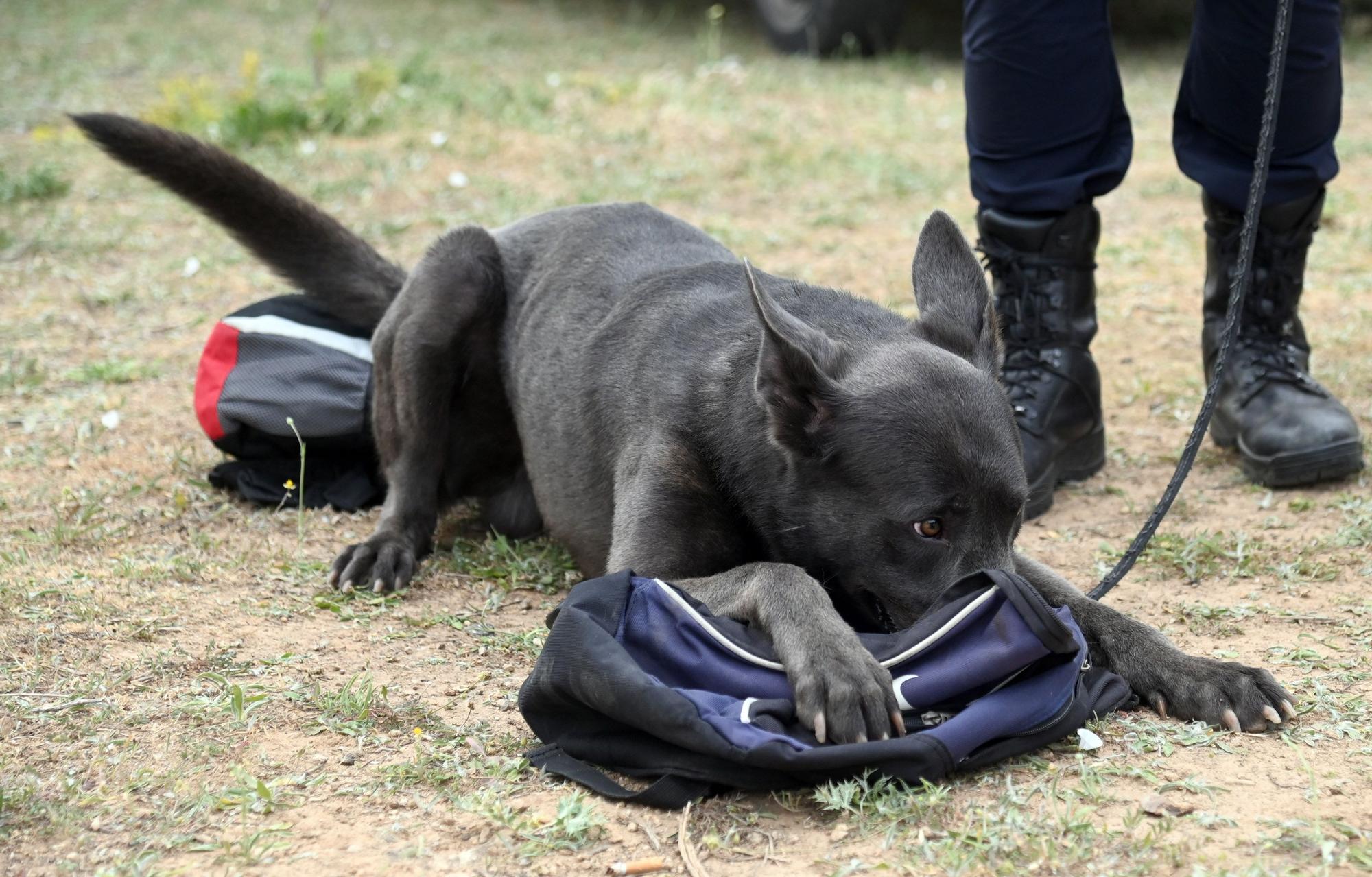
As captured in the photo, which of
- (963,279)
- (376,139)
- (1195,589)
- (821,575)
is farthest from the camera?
(376,139)

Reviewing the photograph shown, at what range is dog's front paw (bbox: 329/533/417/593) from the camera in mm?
3375

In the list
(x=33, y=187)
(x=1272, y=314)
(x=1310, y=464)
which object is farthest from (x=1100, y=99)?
(x=33, y=187)

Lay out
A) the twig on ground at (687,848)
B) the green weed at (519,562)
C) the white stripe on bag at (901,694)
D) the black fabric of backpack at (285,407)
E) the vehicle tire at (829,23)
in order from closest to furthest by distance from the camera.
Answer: the twig on ground at (687,848) → the white stripe on bag at (901,694) → the green weed at (519,562) → the black fabric of backpack at (285,407) → the vehicle tire at (829,23)

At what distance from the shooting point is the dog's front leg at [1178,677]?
241 centimetres

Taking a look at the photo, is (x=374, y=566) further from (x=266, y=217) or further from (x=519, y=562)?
(x=266, y=217)

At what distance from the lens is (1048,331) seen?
3.97 metres

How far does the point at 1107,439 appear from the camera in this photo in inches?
173

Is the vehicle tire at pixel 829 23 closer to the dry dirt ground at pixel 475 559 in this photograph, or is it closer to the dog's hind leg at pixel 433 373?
the dry dirt ground at pixel 475 559

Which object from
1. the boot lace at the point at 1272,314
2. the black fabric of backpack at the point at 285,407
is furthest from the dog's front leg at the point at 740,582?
the boot lace at the point at 1272,314

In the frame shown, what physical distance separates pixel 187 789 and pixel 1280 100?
3.23 metres

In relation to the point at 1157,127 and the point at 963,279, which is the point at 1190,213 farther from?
the point at 963,279

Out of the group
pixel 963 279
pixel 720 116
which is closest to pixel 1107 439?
pixel 963 279

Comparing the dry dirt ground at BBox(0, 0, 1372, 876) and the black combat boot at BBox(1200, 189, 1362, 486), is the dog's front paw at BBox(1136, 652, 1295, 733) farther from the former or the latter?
the black combat boot at BBox(1200, 189, 1362, 486)

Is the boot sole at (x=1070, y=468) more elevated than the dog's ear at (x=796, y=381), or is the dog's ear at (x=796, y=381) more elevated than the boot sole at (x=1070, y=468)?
the dog's ear at (x=796, y=381)
